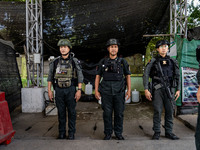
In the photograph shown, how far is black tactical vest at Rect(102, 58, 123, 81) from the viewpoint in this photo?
2.93m

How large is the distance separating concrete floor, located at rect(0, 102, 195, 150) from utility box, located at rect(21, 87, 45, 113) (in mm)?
251

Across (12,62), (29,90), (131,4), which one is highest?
(131,4)

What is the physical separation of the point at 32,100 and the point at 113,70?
3643 mm

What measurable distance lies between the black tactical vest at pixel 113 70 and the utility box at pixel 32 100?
330 cm

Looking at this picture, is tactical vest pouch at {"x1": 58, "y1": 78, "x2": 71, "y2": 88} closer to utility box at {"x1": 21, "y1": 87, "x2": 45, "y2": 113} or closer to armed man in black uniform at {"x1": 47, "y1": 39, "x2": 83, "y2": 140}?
armed man in black uniform at {"x1": 47, "y1": 39, "x2": 83, "y2": 140}

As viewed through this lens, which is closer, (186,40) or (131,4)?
(186,40)

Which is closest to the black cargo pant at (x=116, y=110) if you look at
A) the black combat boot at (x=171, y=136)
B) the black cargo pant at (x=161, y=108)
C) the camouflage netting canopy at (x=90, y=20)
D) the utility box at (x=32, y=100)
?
the black cargo pant at (x=161, y=108)

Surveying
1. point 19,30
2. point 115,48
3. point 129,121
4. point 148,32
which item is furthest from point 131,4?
point 19,30

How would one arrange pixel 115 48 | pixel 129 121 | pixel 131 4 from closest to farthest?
pixel 115 48
pixel 129 121
pixel 131 4

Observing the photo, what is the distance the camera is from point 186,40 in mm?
4301

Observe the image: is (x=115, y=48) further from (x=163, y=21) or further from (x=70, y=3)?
(x=163, y=21)

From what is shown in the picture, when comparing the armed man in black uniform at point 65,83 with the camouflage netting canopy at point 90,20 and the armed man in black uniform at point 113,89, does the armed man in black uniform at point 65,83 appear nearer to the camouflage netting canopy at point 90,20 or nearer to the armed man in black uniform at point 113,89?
the armed man in black uniform at point 113,89

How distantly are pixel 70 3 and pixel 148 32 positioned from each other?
3.11 metres

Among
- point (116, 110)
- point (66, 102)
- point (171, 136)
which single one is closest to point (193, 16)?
point (171, 136)
